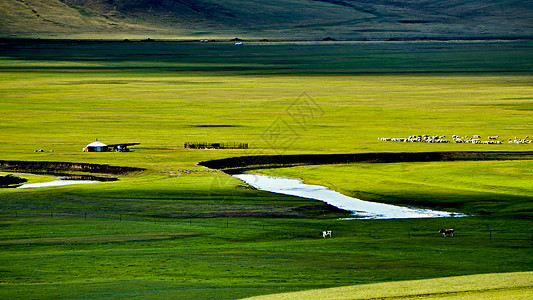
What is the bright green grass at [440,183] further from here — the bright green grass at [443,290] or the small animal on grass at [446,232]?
the bright green grass at [443,290]

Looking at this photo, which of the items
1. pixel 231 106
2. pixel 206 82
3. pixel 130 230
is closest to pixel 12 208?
pixel 130 230

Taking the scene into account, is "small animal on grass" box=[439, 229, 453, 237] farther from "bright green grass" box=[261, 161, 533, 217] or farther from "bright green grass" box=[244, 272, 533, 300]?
"bright green grass" box=[244, 272, 533, 300]

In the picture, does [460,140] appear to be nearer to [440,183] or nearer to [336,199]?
[440,183]

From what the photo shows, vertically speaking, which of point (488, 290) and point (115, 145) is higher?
point (115, 145)

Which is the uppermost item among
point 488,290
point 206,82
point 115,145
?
point 206,82

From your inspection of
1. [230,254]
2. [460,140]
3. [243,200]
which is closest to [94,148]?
[243,200]

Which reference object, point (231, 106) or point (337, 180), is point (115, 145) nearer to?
point (337, 180)
